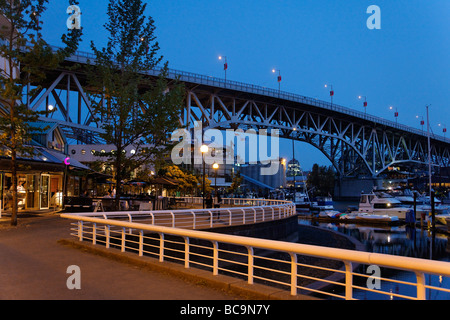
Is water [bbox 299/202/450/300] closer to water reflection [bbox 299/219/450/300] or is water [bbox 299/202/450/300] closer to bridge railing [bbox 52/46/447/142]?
water reflection [bbox 299/219/450/300]

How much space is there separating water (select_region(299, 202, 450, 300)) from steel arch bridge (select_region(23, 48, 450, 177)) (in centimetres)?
2900

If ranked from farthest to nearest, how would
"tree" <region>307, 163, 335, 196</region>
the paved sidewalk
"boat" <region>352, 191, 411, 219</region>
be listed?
"tree" <region>307, 163, 335, 196</region> → "boat" <region>352, 191, 411, 219</region> → the paved sidewalk

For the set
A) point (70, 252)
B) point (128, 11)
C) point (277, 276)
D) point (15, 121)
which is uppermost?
point (128, 11)

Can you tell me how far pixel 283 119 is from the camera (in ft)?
263

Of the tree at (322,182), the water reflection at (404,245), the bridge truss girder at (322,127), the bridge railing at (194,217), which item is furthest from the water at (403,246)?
the tree at (322,182)

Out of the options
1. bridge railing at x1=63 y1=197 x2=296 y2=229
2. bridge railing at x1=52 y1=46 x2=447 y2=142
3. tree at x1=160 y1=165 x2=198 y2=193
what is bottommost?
bridge railing at x1=63 y1=197 x2=296 y2=229

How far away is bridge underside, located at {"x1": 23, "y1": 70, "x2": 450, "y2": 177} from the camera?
54250mm

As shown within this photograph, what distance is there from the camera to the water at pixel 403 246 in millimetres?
14961

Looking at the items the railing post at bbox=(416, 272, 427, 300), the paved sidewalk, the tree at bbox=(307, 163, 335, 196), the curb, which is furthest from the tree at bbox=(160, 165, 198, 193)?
the tree at bbox=(307, 163, 335, 196)
